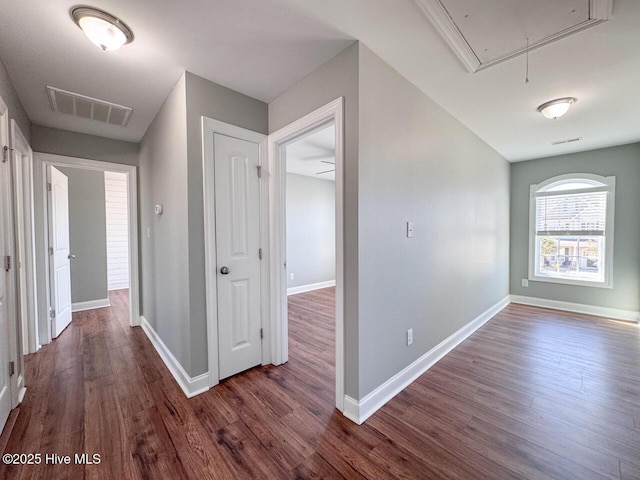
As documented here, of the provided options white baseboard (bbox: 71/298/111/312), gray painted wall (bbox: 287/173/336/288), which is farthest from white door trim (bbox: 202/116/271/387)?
white baseboard (bbox: 71/298/111/312)

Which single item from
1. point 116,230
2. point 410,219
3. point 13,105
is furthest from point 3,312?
point 116,230

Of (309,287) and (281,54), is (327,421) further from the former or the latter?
(309,287)

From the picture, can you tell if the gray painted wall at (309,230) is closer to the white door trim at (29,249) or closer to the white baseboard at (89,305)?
the white baseboard at (89,305)

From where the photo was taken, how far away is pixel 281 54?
1768 millimetres

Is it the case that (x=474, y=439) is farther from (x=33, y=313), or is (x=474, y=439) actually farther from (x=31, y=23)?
(x=33, y=313)

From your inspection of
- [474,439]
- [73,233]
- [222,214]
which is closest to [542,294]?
[474,439]

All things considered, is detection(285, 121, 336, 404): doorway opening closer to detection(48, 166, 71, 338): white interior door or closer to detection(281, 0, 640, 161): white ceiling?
detection(281, 0, 640, 161): white ceiling

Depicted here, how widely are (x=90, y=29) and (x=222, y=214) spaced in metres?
1.25

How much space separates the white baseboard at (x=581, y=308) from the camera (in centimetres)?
367

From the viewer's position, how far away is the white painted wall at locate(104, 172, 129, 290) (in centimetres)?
582

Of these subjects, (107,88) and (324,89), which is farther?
(107,88)

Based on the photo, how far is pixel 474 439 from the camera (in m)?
1.57

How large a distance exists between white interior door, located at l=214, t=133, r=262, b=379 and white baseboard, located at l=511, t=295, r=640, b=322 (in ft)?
14.9

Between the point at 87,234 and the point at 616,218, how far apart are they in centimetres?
815
